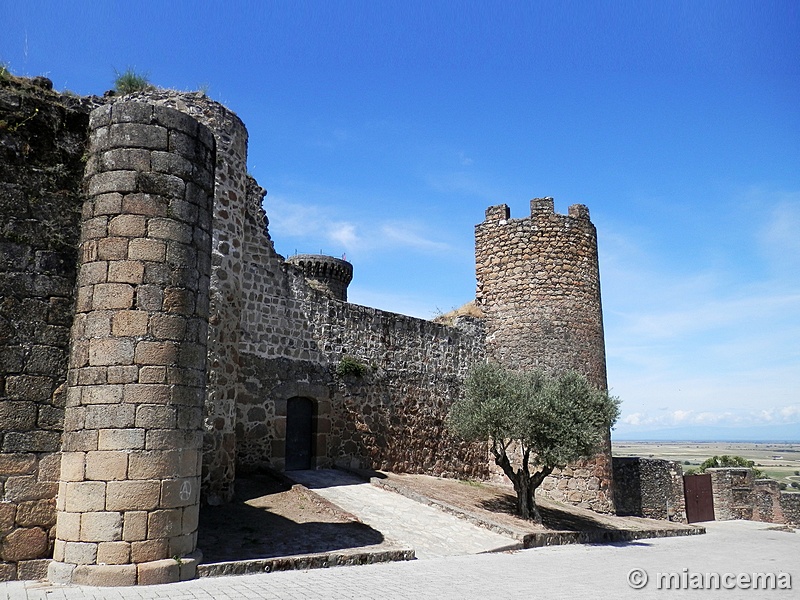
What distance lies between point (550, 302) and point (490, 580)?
12017 millimetres

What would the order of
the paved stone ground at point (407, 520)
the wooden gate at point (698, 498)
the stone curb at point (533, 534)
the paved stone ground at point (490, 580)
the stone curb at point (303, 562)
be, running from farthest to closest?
the wooden gate at point (698, 498) < the stone curb at point (533, 534) < the paved stone ground at point (407, 520) < the stone curb at point (303, 562) < the paved stone ground at point (490, 580)

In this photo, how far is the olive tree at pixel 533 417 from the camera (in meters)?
14.9

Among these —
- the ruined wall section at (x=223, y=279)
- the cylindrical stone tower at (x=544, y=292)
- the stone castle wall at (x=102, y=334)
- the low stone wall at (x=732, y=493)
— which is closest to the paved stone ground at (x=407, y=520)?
the ruined wall section at (x=223, y=279)

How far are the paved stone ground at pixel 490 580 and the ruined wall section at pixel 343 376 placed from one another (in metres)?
5.62

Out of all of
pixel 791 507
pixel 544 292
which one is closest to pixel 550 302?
pixel 544 292

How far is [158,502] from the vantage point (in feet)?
24.4

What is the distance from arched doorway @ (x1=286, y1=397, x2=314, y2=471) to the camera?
15336mm

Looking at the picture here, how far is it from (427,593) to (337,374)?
9284 millimetres

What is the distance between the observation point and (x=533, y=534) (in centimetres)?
1246

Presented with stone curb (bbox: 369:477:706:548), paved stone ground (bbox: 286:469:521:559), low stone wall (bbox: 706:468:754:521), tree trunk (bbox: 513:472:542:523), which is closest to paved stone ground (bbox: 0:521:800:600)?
stone curb (bbox: 369:477:706:548)

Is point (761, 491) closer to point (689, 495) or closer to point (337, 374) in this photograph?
point (689, 495)

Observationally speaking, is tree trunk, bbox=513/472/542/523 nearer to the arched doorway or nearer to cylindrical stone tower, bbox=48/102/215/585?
the arched doorway

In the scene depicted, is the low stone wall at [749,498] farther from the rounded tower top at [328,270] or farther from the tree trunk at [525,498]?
the rounded tower top at [328,270]

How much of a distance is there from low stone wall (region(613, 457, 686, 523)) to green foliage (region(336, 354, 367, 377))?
10502 mm
